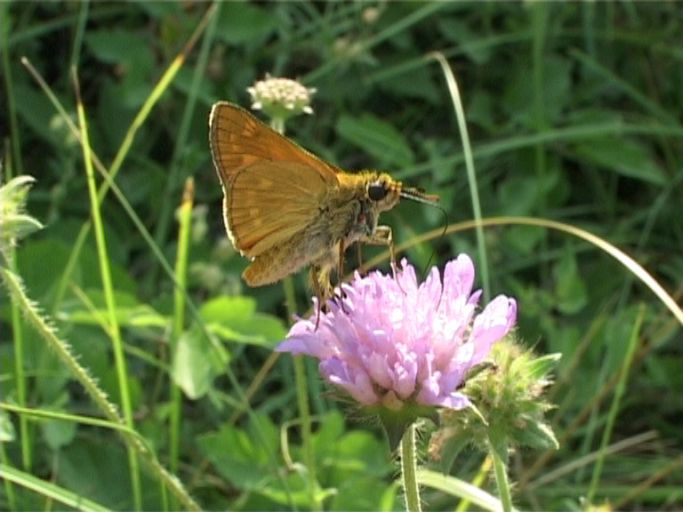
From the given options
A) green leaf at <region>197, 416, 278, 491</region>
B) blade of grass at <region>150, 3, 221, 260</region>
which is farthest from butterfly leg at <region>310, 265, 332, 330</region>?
blade of grass at <region>150, 3, 221, 260</region>

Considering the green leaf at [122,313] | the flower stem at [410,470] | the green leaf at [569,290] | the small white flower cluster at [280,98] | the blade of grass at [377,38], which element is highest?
the blade of grass at [377,38]

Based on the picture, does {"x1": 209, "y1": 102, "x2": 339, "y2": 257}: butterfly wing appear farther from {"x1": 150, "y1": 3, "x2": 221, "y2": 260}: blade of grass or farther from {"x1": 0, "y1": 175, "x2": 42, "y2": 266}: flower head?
{"x1": 150, "y1": 3, "x2": 221, "y2": 260}: blade of grass

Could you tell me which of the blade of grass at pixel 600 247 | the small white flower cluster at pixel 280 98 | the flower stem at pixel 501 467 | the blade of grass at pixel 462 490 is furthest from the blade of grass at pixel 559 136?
the flower stem at pixel 501 467

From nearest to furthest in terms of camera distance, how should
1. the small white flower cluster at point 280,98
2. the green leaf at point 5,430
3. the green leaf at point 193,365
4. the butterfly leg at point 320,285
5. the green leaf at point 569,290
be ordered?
1. the butterfly leg at point 320,285
2. the green leaf at point 5,430
3. the small white flower cluster at point 280,98
4. the green leaf at point 193,365
5. the green leaf at point 569,290

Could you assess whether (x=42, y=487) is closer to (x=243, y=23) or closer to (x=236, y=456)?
(x=236, y=456)

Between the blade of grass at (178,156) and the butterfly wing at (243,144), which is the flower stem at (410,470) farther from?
the blade of grass at (178,156)

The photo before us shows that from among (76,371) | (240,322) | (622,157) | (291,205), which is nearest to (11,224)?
(76,371)

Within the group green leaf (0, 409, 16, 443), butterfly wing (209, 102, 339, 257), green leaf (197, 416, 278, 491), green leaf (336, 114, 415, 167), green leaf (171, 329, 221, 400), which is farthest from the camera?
green leaf (336, 114, 415, 167)
